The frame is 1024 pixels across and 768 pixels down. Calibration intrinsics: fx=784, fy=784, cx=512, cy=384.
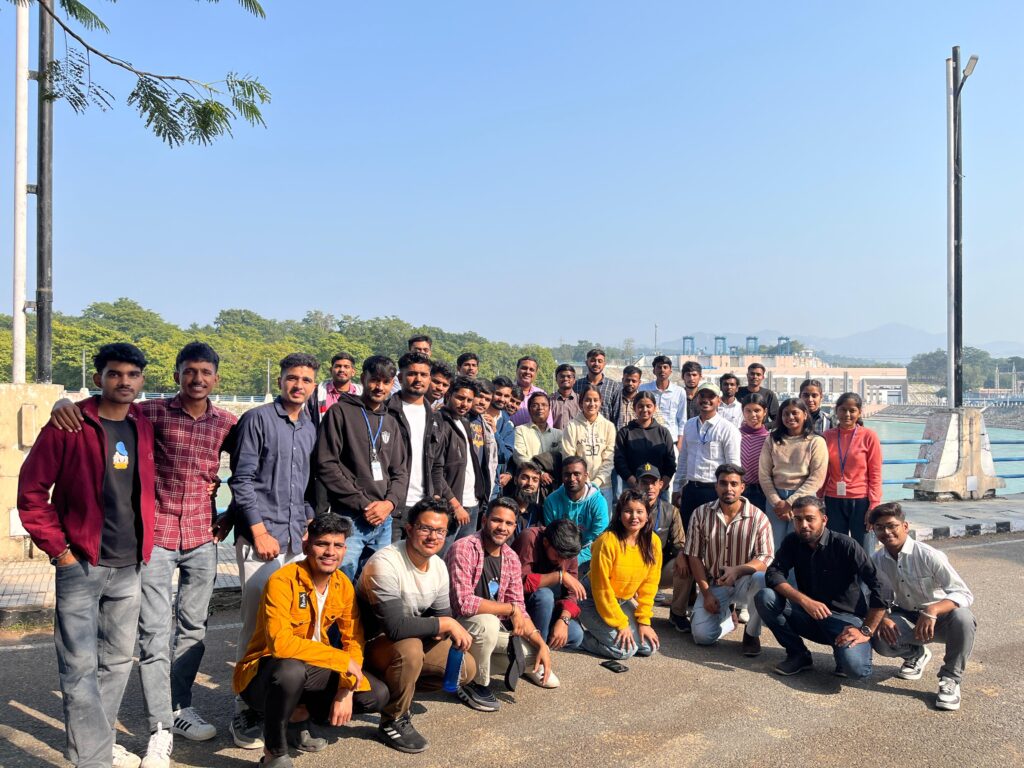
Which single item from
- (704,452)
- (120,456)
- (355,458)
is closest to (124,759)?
(120,456)

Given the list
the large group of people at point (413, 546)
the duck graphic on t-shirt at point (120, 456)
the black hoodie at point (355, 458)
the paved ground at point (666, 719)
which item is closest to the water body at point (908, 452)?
the large group of people at point (413, 546)

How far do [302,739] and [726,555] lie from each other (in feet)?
9.64

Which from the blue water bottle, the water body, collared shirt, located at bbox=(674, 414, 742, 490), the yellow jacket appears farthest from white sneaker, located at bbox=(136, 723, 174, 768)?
the water body

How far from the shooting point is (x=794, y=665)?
15.0 ft

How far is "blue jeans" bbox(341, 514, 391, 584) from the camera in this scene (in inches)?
168

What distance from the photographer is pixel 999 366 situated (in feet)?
495

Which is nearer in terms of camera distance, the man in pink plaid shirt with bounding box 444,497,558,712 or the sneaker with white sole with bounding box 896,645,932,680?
the man in pink plaid shirt with bounding box 444,497,558,712

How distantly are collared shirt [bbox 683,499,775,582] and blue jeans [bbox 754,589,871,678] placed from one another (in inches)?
16.7

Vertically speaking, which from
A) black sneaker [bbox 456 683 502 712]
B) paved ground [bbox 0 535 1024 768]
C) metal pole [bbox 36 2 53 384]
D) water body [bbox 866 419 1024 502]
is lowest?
water body [bbox 866 419 1024 502]

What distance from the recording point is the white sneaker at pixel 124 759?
10.6 ft

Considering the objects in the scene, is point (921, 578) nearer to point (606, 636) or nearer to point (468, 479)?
point (606, 636)

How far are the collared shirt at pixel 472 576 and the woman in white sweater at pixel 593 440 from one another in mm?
1923

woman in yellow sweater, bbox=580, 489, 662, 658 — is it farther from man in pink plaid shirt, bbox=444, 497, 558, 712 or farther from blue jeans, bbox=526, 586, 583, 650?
man in pink plaid shirt, bbox=444, 497, 558, 712

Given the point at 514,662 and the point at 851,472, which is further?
the point at 851,472
